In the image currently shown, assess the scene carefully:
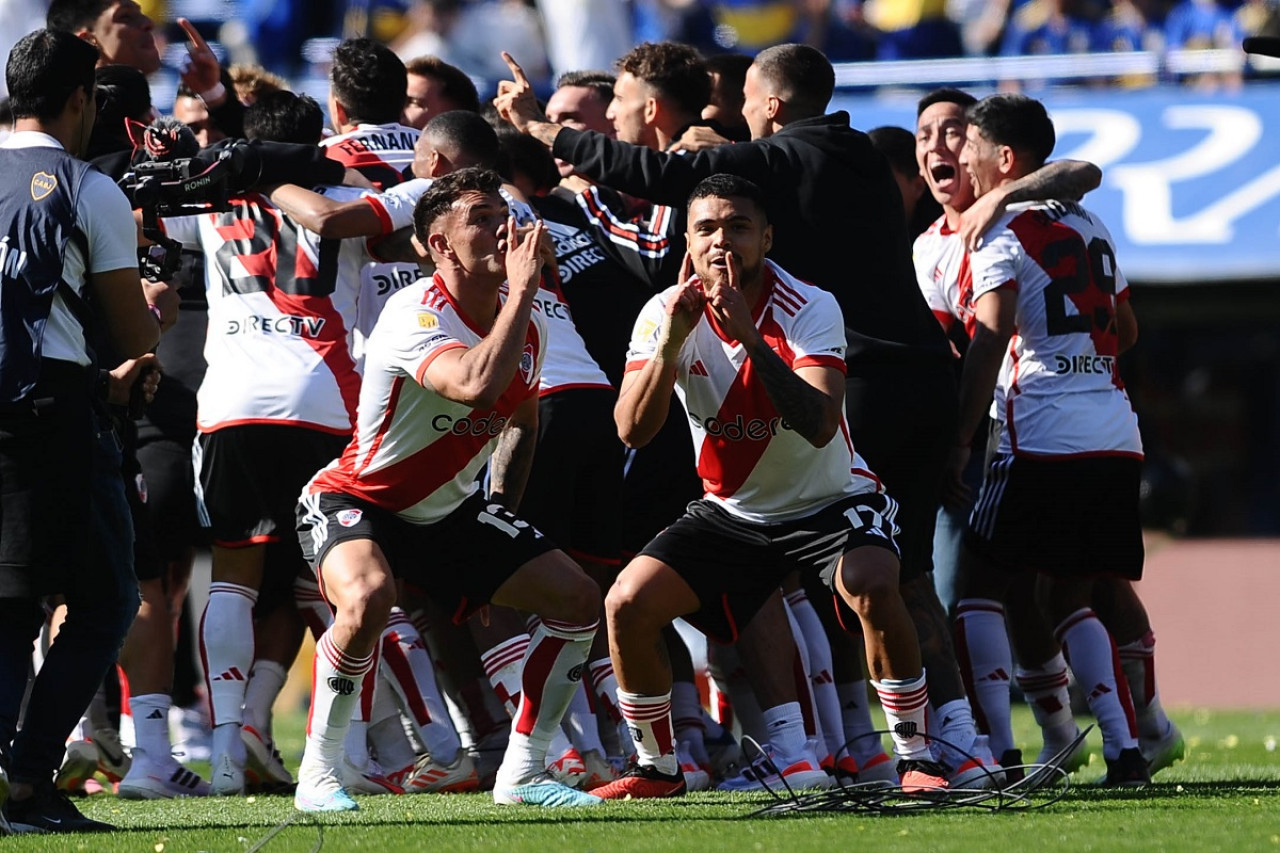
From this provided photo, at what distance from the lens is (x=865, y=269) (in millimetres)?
7148

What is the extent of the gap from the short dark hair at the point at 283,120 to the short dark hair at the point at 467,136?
590mm

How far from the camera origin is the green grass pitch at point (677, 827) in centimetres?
530

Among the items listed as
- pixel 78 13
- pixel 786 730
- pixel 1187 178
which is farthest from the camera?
pixel 1187 178

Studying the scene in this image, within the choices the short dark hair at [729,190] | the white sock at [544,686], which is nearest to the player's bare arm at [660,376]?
the short dark hair at [729,190]

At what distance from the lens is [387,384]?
6.30 meters

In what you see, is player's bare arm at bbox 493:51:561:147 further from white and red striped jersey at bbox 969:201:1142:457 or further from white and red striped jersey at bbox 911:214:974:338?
white and red striped jersey at bbox 969:201:1142:457

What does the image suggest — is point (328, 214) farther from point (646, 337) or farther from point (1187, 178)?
point (1187, 178)

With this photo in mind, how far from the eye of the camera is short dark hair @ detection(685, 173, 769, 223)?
254 inches

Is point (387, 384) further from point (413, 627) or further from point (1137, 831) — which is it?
point (1137, 831)

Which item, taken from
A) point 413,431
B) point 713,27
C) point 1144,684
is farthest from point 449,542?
point 713,27

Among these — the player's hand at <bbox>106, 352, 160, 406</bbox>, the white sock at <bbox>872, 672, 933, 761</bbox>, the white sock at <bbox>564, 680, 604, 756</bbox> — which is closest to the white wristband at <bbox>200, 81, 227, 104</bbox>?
the player's hand at <bbox>106, 352, 160, 406</bbox>

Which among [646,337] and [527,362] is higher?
[646,337]

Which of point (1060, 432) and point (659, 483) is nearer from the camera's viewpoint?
point (1060, 432)

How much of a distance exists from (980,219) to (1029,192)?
0.30 meters
